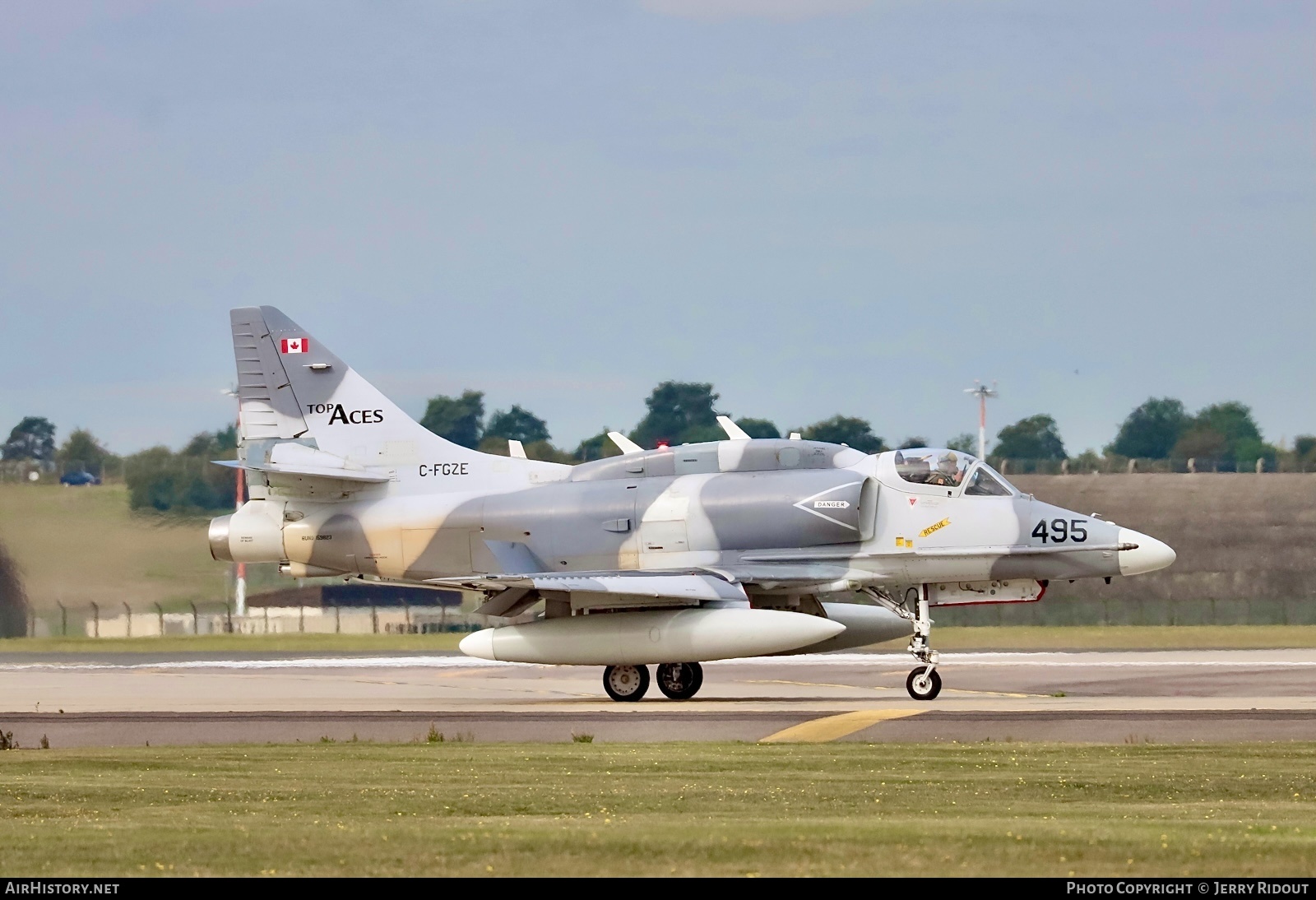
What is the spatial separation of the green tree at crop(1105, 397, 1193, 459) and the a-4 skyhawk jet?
64.5m

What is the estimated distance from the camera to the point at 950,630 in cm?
4338

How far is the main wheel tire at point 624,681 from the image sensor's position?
78.9ft

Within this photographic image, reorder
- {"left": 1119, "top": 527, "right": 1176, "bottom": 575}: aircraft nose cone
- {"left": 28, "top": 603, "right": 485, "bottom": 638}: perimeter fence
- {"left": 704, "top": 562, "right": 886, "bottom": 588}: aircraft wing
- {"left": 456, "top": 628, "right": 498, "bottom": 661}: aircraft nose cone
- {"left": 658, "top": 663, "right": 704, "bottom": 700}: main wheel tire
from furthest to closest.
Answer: {"left": 28, "top": 603, "right": 485, "bottom": 638}: perimeter fence → {"left": 658, "top": 663, "right": 704, "bottom": 700}: main wheel tire → {"left": 704, "top": 562, "right": 886, "bottom": 588}: aircraft wing → {"left": 1119, "top": 527, "right": 1176, "bottom": 575}: aircraft nose cone → {"left": 456, "top": 628, "right": 498, "bottom": 661}: aircraft nose cone

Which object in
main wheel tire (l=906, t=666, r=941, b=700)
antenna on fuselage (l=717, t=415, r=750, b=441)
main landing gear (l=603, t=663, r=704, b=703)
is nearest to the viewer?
main wheel tire (l=906, t=666, r=941, b=700)

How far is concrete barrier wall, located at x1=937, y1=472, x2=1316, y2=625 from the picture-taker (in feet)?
189

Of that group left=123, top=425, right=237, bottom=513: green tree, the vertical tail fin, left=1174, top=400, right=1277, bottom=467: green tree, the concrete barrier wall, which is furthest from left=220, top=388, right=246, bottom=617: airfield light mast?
left=1174, top=400, right=1277, bottom=467: green tree

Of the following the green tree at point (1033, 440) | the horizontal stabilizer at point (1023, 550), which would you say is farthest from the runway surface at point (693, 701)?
the green tree at point (1033, 440)

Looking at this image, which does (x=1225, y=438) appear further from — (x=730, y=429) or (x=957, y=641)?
(x=730, y=429)

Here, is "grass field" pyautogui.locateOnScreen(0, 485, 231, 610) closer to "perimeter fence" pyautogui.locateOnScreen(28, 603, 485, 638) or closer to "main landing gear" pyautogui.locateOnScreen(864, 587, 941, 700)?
"perimeter fence" pyautogui.locateOnScreen(28, 603, 485, 638)

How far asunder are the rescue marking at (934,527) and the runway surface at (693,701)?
2.30 m

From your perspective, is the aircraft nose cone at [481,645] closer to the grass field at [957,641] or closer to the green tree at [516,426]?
the grass field at [957,641]

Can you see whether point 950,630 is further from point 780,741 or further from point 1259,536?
point 780,741
